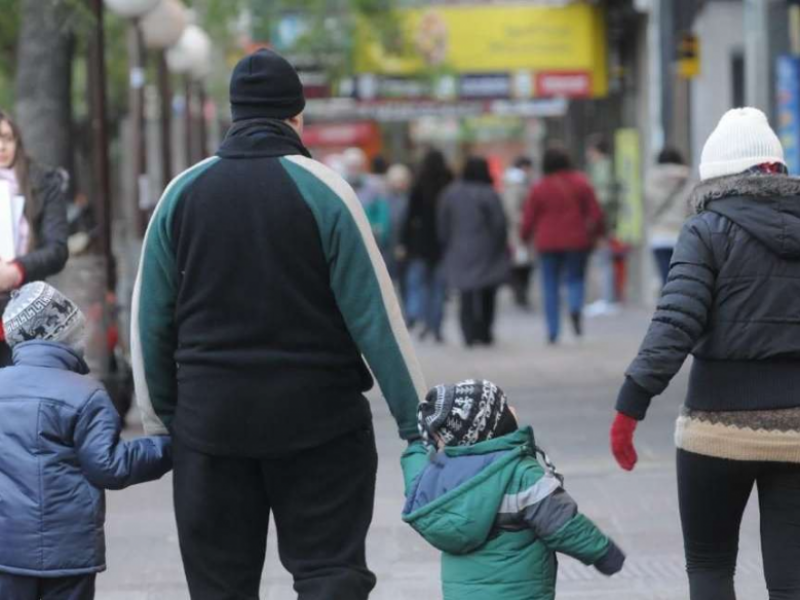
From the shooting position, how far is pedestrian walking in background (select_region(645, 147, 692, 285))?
618 inches

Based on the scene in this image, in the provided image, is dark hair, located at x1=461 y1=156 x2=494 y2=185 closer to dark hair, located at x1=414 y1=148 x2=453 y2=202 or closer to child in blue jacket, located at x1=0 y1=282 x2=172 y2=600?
dark hair, located at x1=414 y1=148 x2=453 y2=202

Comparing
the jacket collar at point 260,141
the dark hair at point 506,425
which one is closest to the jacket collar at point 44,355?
the jacket collar at point 260,141

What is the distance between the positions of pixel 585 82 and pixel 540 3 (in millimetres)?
1565

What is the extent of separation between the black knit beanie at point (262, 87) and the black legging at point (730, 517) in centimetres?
151

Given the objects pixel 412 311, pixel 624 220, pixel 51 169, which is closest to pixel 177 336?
pixel 51 169

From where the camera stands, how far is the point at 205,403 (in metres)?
4.87

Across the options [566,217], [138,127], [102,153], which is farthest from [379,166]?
[102,153]

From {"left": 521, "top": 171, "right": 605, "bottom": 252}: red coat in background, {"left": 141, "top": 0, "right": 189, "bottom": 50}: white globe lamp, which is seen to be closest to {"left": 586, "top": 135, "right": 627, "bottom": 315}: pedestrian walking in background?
{"left": 521, "top": 171, "right": 605, "bottom": 252}: red coat in background

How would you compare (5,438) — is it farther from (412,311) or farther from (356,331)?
(412,311)

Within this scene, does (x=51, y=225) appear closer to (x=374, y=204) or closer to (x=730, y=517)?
(x=730, y=517)

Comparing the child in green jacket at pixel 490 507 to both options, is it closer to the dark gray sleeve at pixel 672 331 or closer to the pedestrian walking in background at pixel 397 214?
the dark gray sleeve at pixel 672 331

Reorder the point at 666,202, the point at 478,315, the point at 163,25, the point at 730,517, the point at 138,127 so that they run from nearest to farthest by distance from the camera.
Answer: the point at 730,517 < the point at 138,127 < the point at 666,202 < the point at 163,25 < the point at 478,315

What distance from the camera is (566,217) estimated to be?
54.7 ft

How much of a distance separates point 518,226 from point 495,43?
4.68m
